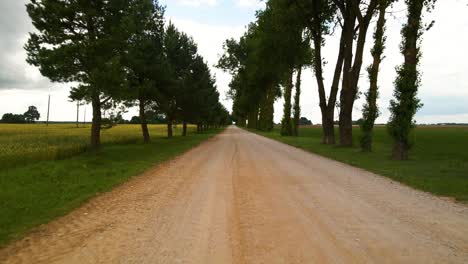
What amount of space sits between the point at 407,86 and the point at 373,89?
4.55m

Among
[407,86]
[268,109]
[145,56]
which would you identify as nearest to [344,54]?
[407,86]

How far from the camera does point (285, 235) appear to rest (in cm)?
551

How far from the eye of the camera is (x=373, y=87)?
21375 millimetres

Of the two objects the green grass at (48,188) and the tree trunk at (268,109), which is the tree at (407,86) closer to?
the green grass at (48,188)

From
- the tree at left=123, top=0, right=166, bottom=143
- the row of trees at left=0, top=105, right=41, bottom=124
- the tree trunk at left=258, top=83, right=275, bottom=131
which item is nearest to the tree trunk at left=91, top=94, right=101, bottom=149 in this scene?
the tree at left=123, top=0, right=166, bottom=143

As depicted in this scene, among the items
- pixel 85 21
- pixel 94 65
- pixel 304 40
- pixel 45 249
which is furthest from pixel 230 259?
pixel 304 40

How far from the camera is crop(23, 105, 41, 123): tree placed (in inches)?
5512

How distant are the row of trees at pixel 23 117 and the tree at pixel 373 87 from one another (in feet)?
452

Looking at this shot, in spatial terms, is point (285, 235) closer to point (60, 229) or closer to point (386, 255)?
point (386, 255)

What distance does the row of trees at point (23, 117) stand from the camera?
129250mm

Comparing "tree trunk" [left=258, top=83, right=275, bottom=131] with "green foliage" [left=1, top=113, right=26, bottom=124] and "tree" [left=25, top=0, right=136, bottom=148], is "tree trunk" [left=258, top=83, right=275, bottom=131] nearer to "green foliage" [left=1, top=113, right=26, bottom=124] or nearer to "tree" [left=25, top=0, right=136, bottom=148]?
"tree" [left=25, top=0, right=136, bottom=148]

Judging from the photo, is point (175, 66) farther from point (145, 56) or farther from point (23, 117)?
point (23, 117)

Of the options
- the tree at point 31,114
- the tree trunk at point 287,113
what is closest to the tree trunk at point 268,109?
the tree trunk at point 287,113

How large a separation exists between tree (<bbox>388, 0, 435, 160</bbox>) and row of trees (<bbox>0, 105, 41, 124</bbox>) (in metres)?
141
